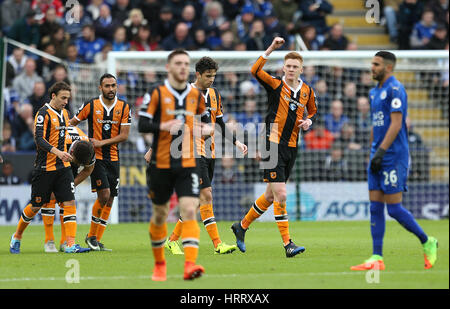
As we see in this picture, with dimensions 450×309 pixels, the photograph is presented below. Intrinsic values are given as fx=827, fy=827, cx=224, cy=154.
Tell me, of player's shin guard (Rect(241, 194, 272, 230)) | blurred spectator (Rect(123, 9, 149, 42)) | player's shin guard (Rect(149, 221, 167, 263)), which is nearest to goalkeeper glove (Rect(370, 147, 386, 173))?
player's shin guard (Rect(149, 221, 167, 263))

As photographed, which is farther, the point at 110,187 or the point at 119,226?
the point at 119,226

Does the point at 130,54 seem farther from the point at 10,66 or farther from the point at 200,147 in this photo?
the point at 200,147

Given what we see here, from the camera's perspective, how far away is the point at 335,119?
1900 cm

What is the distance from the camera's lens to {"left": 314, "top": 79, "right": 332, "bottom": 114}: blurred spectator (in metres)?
18.7

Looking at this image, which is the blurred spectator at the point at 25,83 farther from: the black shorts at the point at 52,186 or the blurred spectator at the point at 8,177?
the black shorts at the point at 52,186

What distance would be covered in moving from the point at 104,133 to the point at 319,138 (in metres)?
8.41

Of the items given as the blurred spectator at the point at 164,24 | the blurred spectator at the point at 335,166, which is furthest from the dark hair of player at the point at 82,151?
the blurred spectator at the point at 164,24

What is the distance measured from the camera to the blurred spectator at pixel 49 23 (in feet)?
66.2

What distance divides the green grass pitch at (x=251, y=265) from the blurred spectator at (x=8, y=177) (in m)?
3.21

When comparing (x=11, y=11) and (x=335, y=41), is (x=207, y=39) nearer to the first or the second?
(x=335, y=41)

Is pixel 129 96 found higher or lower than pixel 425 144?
higher

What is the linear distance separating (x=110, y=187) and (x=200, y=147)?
185 cm

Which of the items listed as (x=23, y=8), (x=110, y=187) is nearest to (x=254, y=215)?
(x=110, y=187)
